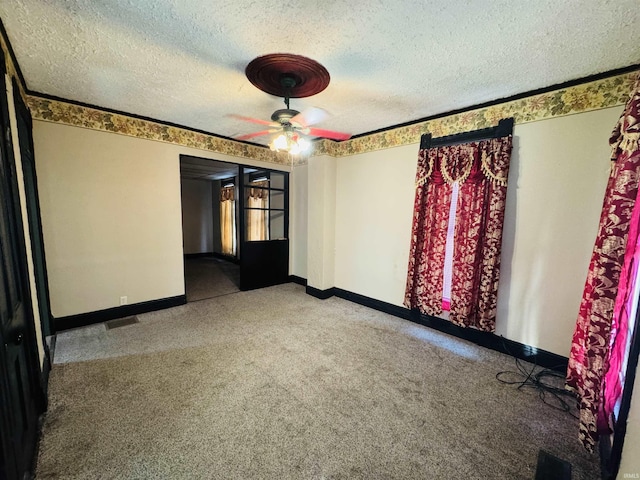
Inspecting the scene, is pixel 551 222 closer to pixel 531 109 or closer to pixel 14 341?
pixel 531 109

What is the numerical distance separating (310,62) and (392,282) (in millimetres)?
2682

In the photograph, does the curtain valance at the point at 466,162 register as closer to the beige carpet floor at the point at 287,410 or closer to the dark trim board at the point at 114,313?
the beige carpet floor at the point at 287,410

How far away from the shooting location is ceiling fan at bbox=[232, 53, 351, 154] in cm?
184

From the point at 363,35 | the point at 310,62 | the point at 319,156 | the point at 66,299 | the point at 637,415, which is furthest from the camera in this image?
the point at 319,156

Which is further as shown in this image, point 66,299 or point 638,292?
point 66,299

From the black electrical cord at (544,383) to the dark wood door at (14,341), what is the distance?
3.04 metres

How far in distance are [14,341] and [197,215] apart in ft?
20.8

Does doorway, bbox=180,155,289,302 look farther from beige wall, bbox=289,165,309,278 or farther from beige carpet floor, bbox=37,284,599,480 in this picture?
beige carpet floor, bbox=37,284,599,480

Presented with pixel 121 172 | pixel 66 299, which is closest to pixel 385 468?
pixel 66 299

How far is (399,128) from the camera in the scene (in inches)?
127

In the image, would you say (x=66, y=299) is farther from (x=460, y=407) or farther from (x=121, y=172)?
(x=460, y=407)

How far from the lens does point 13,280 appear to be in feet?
4.75

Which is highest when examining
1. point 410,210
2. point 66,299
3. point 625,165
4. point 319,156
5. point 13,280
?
point 319,156

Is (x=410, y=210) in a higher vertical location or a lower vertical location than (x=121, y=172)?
lower
